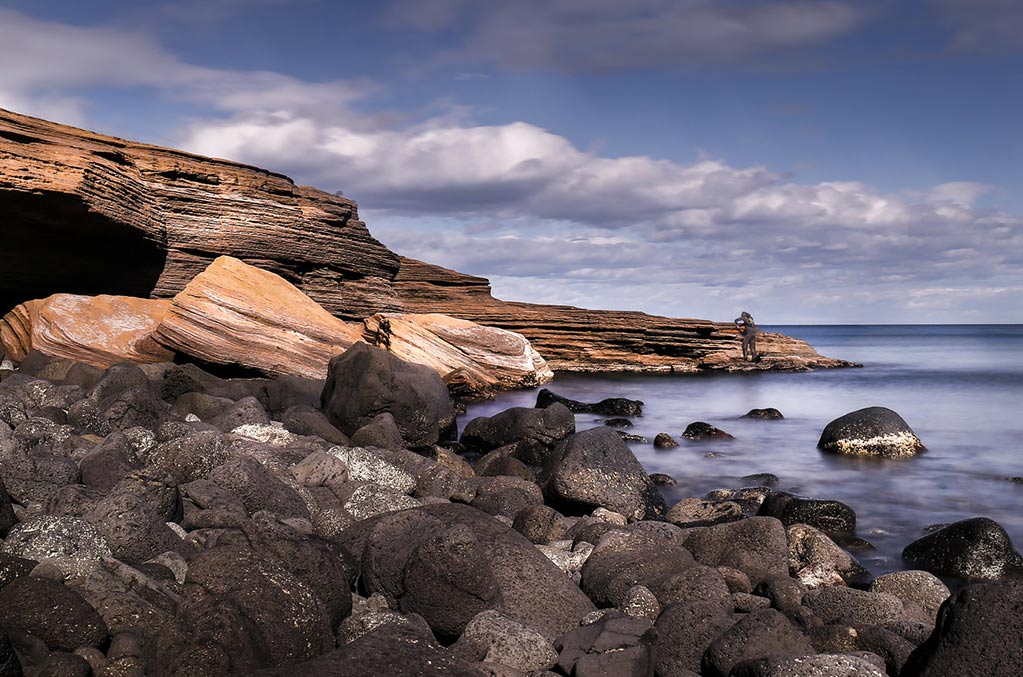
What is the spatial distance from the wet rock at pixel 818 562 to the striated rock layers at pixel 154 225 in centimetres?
1278

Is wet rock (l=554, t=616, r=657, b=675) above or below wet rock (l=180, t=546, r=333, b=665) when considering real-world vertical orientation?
below

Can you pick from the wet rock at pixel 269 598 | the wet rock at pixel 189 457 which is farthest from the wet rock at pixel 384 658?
the wet rock at pixel 189 457

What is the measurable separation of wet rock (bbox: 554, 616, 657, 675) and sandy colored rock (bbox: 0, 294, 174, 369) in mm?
12620

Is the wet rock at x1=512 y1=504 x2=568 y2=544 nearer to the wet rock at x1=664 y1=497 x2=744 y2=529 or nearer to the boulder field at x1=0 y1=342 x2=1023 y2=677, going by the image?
the boulder field at x1=0 y1=342 x2=1023 y2=677

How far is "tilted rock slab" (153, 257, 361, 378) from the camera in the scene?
15.8 metres

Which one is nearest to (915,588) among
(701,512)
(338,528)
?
(701,512)

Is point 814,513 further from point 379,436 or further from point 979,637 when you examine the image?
point 379,436

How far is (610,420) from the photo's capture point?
1892 centimetres

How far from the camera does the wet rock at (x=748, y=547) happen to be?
707 centimetres

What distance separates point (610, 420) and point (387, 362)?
7027 millimetres

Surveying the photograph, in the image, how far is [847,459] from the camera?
1459cm

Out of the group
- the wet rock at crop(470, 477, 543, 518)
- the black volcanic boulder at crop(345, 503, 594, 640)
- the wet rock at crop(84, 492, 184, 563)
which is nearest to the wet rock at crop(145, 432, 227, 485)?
the wet rock at crop(84, 492, 184, 563)

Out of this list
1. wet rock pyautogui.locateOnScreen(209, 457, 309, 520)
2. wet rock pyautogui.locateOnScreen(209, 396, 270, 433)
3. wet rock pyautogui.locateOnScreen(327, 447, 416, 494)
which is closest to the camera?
wet rock pyautogui.locateOnScreen(209, 457, 309, 520)

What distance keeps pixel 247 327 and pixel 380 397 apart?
192 inches
